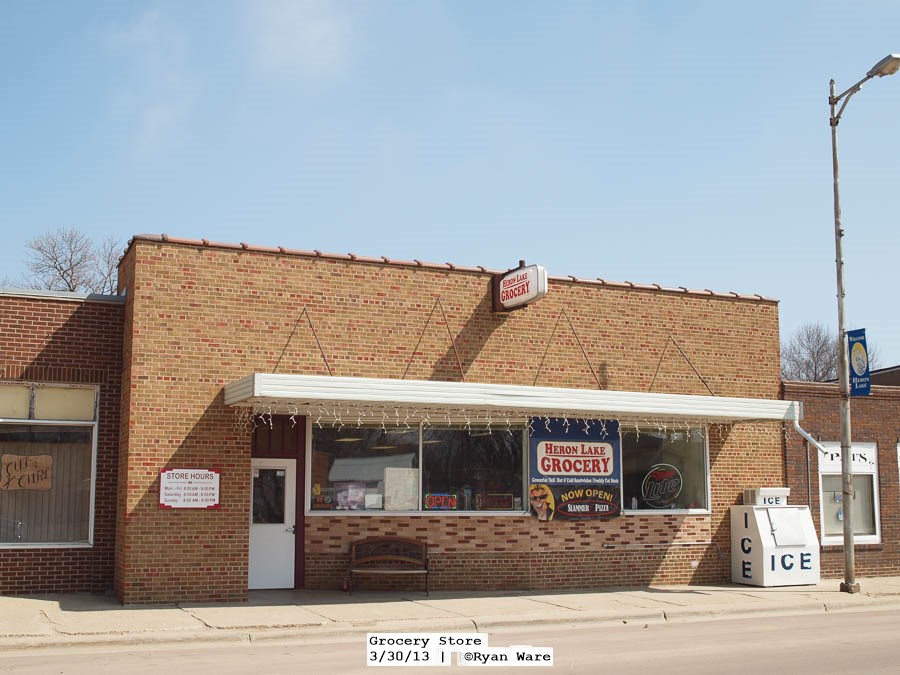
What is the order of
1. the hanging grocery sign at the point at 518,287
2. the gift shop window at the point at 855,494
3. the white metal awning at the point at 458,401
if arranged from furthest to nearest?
1. the gift shop window at the point at 855,494
2. the hanging grocery sign at the point at 518,287
3. the white metal awning at the point at 458,401

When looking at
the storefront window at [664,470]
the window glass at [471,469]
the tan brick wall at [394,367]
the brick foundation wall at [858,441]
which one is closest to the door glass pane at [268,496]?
the tan brick wall at [394,367]

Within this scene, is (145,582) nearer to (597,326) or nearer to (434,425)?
(434,425)

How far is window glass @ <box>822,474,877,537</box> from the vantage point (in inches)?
795

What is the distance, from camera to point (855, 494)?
2059 centimetres

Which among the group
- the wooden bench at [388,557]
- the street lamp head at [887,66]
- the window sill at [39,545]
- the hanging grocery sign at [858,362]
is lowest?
the wooden bench at [388,557]

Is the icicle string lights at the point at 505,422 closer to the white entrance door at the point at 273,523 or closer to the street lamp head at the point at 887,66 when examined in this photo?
the white entrance door at the point at 273,523

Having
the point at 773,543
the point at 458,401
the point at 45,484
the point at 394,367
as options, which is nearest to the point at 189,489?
the point at 45,484

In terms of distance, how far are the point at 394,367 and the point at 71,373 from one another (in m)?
5.12

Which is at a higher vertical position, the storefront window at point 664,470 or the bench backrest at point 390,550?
the storefront window at point 664,470

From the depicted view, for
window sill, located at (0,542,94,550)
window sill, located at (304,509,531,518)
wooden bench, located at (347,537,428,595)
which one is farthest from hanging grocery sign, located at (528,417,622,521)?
window sill, located at (0,542,94,550)

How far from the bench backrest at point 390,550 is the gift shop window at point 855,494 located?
8504mm

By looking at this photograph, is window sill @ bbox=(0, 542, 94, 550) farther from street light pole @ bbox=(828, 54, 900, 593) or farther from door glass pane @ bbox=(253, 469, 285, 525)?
street light pole @ bbox=(828, 54, 900, 593)

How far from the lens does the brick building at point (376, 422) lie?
1507 cm

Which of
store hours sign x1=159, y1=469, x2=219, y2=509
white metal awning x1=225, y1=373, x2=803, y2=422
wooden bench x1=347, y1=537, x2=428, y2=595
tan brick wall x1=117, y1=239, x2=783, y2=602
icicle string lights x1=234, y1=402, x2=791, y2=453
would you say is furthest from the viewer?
wooden bench x1=347, y1=537, x2=428, y2=595
